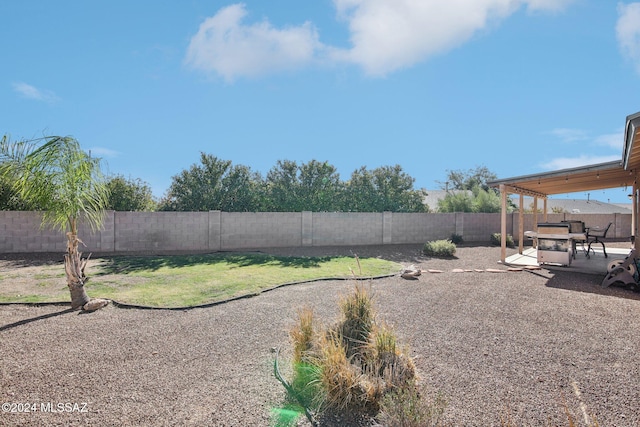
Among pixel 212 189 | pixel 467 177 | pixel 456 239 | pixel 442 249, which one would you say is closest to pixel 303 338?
pixel 442 249

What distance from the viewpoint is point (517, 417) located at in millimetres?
2354

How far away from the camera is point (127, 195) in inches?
527

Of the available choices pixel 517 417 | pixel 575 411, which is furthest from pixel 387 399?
pixel 575 411

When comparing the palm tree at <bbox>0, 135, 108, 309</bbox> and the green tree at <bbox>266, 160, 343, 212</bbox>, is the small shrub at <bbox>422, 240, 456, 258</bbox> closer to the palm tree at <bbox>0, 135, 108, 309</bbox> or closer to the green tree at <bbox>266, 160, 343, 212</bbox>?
the green tree at <bbox>266, 160, 343, 212</bbox>

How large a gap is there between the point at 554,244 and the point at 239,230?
10565 mm

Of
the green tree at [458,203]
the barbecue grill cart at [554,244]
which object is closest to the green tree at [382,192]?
the green tree at [458,203]

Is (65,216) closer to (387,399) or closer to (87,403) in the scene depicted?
(87,403)

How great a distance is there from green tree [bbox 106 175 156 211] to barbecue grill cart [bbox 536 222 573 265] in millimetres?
14681

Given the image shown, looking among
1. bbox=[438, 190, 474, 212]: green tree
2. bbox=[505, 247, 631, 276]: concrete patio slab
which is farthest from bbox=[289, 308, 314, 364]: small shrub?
bbox=[438, 190, 474, 212]: green tree

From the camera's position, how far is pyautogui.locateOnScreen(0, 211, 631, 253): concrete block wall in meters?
11.5

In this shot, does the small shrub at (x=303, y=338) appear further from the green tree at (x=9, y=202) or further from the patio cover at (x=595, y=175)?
the green tree at (x=9, y=202)

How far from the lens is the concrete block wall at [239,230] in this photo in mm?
11547

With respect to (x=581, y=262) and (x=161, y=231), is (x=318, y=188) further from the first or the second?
(x=581, y=262)

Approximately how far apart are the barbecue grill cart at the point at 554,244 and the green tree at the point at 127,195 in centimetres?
1468
